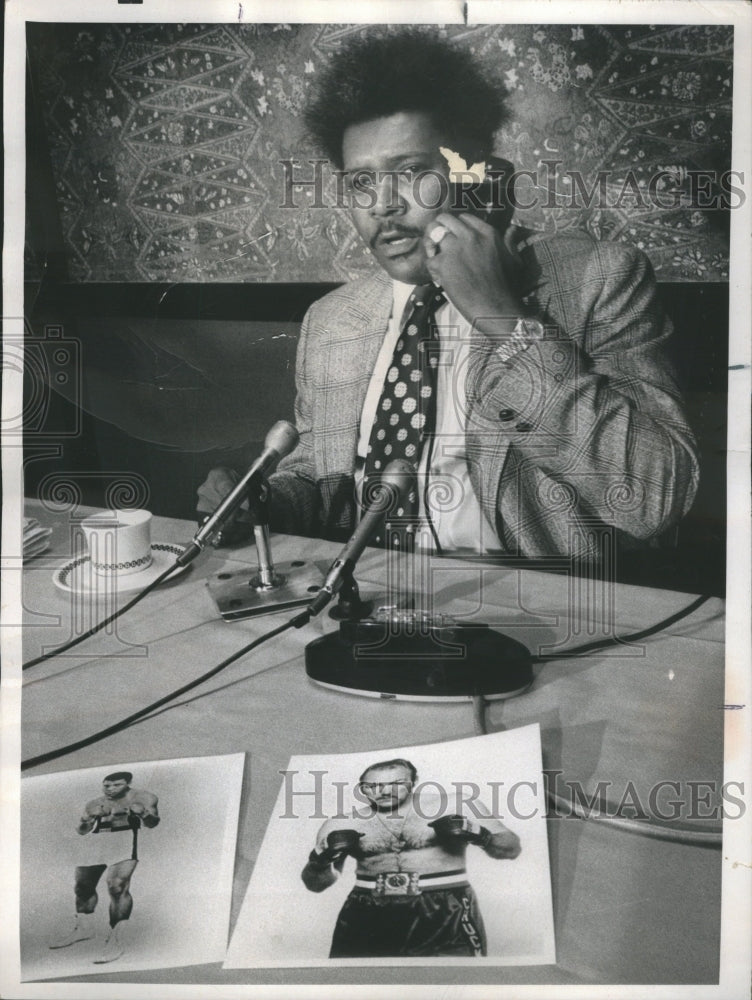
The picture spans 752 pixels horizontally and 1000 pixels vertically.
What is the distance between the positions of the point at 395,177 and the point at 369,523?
34 centimetres

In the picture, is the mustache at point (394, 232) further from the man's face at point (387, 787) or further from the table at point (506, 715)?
the man's face at point (387, 787)

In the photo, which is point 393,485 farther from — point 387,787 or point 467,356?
point 387,787

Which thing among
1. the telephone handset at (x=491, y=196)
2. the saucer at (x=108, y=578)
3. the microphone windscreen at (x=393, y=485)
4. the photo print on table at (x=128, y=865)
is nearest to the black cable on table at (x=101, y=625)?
the saucer at (x=108, y=578)

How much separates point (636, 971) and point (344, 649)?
361 mm

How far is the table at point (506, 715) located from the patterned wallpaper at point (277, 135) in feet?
0.97

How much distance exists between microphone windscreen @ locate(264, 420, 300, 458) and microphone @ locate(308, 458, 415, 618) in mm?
102

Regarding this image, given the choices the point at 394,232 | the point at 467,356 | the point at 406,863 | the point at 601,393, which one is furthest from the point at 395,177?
the point at 406,863

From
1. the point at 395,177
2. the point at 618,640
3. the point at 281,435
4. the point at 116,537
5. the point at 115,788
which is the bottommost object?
the point at 115,788

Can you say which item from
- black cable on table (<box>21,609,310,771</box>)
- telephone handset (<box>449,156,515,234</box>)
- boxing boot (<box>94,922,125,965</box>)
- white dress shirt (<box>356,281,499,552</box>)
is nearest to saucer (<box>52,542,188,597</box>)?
black cable on table (<box>21,609,310,771</box>)

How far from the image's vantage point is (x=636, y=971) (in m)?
0.60

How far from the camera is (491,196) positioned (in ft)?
2.45

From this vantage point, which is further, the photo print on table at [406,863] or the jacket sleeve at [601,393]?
the jacket sleeve at [601,393]

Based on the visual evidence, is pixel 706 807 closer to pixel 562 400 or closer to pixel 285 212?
pixel 562 400

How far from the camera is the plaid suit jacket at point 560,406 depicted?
2.50 ft
